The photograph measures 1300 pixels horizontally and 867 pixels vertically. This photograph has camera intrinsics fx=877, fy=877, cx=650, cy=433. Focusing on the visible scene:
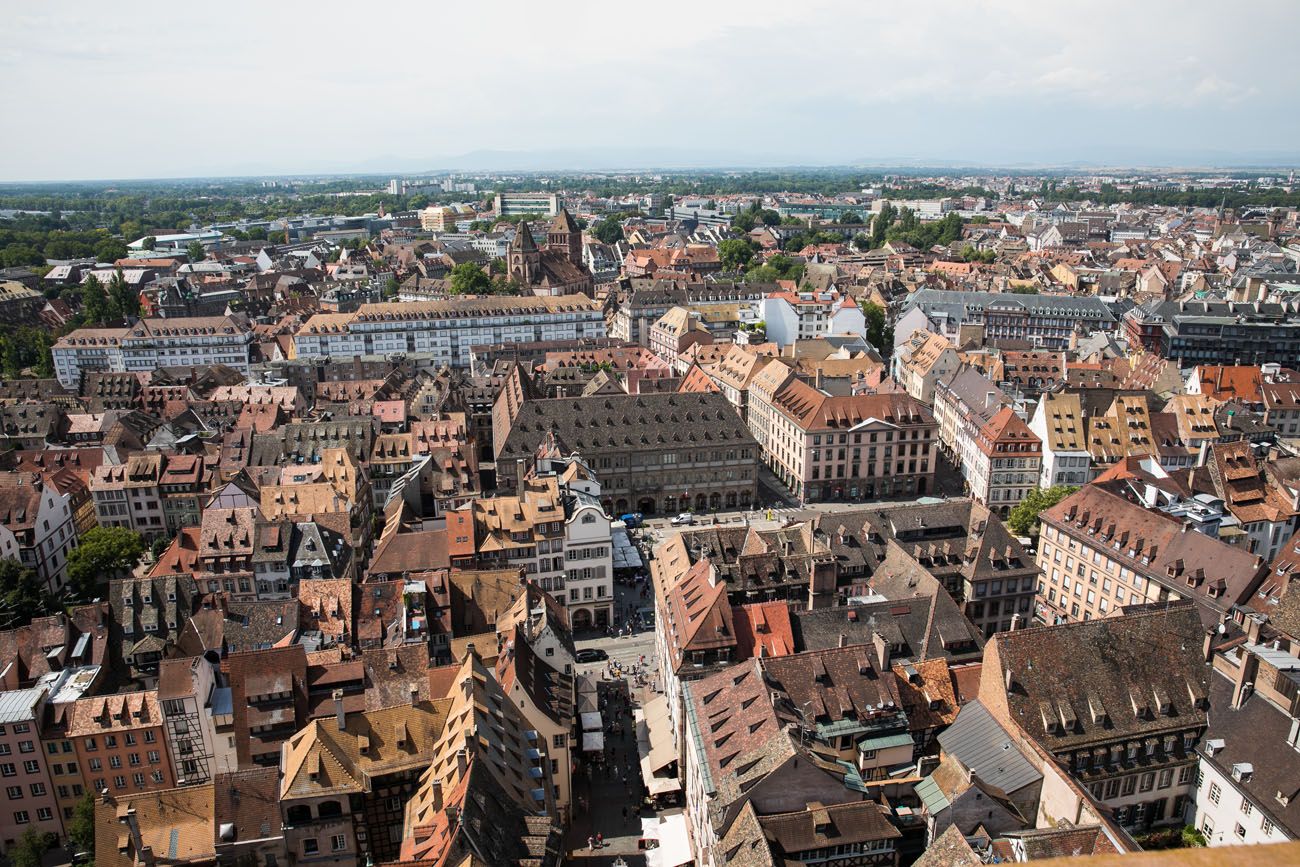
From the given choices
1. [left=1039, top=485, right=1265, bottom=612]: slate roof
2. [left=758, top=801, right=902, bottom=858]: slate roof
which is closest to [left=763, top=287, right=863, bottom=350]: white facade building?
[left=1039, top=485, right=1265, bottom=612]: slate roof

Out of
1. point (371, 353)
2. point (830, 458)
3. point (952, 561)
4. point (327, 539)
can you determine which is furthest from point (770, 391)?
point (371, 353)

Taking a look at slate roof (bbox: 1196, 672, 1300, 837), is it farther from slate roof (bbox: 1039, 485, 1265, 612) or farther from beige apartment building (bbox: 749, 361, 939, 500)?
beige apartment building (bbox: 749, 361, 939, 500)

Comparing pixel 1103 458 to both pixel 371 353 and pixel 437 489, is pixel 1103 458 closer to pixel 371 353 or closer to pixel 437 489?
pixel 437 489

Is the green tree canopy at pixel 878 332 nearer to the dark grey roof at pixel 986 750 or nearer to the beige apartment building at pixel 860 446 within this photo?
the beige apartment building at pixel 860 446

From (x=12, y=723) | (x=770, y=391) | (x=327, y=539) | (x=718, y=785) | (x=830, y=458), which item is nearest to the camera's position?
A: (x=718, y=785)

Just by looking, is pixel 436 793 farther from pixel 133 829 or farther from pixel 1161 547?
pixel 1161 547

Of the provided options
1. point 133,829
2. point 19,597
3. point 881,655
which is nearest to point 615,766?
Result: point 881,655
